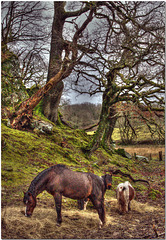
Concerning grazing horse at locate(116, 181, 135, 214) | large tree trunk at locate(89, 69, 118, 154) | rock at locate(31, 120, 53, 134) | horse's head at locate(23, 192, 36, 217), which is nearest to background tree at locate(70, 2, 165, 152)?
large tree trunk at locate(89, 69, 118, 154)

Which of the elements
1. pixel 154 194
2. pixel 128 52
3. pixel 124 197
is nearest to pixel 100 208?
pixel 124 197

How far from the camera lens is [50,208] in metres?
3.13

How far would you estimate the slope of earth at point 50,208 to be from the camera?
272cm

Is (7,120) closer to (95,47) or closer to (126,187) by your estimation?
(126,187)

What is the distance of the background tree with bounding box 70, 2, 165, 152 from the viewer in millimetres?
6895

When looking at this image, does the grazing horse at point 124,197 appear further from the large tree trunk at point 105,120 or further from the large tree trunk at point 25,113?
the large tree trunk at point 25,113

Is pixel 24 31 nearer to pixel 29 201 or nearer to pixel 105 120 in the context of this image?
pixel 105 120

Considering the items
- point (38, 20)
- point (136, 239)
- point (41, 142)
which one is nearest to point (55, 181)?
point (136, 239)

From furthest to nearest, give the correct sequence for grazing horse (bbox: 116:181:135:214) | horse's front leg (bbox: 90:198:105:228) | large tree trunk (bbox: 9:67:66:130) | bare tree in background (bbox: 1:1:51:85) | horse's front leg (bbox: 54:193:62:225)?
large tree trunk (bbox: 9:67:66:130), bare tree in background (bbox: 1:1:51:85), grazing horse (bbox: 116:181:135:214), horse's front leg (bbox: 90:198:105:228), horse's front leg (bbox: 54:193:62:225)

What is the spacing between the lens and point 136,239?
9.18ft

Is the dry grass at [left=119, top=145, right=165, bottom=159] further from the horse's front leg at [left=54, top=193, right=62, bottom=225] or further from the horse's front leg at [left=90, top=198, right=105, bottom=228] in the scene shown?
the horse's front leg at [left=54, top=193, right=62, bottom=225]

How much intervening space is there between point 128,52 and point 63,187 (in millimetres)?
6811

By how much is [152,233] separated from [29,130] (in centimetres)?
429

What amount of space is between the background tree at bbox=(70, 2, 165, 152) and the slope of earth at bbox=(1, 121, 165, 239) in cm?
260
